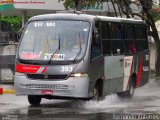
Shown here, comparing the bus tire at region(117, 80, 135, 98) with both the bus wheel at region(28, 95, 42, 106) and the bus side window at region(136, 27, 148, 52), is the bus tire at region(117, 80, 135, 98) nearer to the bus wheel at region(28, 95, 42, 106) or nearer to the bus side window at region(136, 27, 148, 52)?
the bus side window at region(136, 27, 148, 52)

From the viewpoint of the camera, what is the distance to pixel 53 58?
15078 mm

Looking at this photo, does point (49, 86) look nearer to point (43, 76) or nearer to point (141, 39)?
point (43, 76)

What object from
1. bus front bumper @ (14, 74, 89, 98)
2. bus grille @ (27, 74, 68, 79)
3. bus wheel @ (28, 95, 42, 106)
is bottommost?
bus wheel @ (28, 95, 42, 106)

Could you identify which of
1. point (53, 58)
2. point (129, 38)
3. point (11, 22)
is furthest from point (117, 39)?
point (11, 22)

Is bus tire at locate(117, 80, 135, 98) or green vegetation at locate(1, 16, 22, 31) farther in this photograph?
green vegetation at locate(1, 16, 22, 31)

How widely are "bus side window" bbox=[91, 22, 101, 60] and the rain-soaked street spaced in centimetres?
145

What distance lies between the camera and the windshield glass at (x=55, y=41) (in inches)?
595

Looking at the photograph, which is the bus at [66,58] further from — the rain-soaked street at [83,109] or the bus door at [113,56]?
the rain-soaked street at [83,109]

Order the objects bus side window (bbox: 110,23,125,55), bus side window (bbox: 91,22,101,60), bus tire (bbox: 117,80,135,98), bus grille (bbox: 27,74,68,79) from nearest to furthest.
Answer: bus grille (bbox: 27,74,68,79) < bus side window (bbox: 91,22,101,60) < bus side window (bbox: 110,23,125,55) < bus tire (bbox: 117,80,135,98)

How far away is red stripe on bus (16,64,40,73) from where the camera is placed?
49.7ft

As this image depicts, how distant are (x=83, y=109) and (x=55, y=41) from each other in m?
2.04

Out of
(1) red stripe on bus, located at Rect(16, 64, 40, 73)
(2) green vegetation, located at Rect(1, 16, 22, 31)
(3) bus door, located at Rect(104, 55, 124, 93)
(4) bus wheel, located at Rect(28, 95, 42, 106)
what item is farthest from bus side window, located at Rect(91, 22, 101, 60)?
(2) green vegetation, located at Rect(1, 16, 22, 31)

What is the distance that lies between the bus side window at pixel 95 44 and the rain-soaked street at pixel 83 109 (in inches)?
57.2

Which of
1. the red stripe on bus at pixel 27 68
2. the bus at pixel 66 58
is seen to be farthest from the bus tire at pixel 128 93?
the red stripe on bus at pixel 27 68
